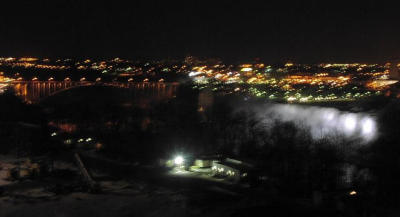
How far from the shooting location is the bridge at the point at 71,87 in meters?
24.8

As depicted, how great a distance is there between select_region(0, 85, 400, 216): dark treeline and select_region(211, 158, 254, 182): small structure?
1.24ft

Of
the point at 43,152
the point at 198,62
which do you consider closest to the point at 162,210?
the point at 43,152

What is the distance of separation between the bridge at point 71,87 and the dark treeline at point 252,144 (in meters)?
4.12

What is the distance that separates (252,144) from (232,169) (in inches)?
141

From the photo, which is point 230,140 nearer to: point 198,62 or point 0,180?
point 0,180

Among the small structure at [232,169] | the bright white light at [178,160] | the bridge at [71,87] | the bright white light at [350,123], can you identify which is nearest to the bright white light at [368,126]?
the bright white light at [350,123]

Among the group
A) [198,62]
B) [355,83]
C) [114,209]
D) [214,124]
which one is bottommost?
[114,209]

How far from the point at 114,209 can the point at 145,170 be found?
9.10 feet

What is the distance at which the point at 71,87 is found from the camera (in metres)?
27.1

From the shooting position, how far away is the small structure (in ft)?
31.3

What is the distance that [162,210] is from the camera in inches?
312

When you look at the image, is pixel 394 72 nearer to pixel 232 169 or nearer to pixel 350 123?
pixel 350 123

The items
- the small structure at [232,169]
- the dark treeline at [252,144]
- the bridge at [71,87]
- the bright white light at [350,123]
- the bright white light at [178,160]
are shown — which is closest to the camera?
the dark treeline at [252,144]

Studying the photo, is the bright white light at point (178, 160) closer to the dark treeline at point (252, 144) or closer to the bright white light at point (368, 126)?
the dark treeline at point (252, 144)
